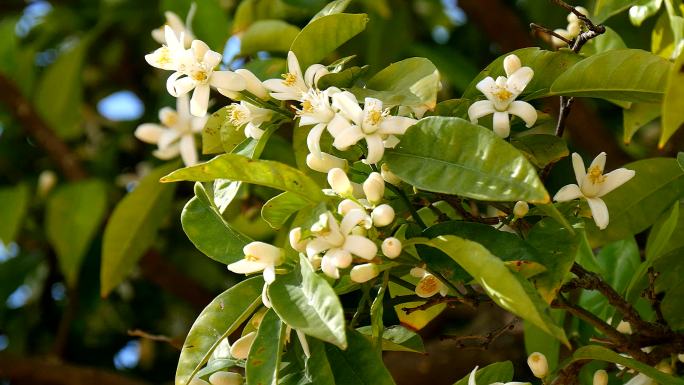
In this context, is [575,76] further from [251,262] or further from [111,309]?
[111,309]

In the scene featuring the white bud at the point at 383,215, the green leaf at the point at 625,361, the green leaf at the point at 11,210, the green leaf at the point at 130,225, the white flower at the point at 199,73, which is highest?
the white flower at the point at 199,73

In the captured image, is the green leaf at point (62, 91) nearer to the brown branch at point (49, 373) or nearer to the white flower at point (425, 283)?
the brown branch at point (49, 373)

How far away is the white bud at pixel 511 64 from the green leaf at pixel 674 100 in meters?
0.19

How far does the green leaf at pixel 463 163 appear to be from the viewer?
0.76 metres

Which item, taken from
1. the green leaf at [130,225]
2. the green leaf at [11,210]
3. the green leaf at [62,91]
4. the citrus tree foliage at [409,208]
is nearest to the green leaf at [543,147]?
the citrus tree foliage at [409,208]

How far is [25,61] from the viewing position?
2.12 m

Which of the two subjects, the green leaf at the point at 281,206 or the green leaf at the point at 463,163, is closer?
the green leaf at the point at 463,163

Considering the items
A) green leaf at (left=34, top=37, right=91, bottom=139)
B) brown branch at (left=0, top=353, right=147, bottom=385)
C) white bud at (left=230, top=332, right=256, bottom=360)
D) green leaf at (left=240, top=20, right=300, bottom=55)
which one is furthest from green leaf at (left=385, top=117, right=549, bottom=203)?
green leaf at (left=34, top=37, right=91, bottom=139)

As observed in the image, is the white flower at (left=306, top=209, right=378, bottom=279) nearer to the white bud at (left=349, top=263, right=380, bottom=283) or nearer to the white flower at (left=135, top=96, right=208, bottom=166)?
the white bud at (left=349, top=263, right=380, bottom=283)

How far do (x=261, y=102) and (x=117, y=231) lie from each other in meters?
0.69

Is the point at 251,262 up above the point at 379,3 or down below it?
above

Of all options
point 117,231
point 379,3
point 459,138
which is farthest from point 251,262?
point 379,3

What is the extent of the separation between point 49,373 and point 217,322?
101 centimetres

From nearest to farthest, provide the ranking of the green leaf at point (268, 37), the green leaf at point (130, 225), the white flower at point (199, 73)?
1. the white flower at point (199, 73)
2. the green leaf at point (268, 37)
3. the green leaf at point (130, 225)
